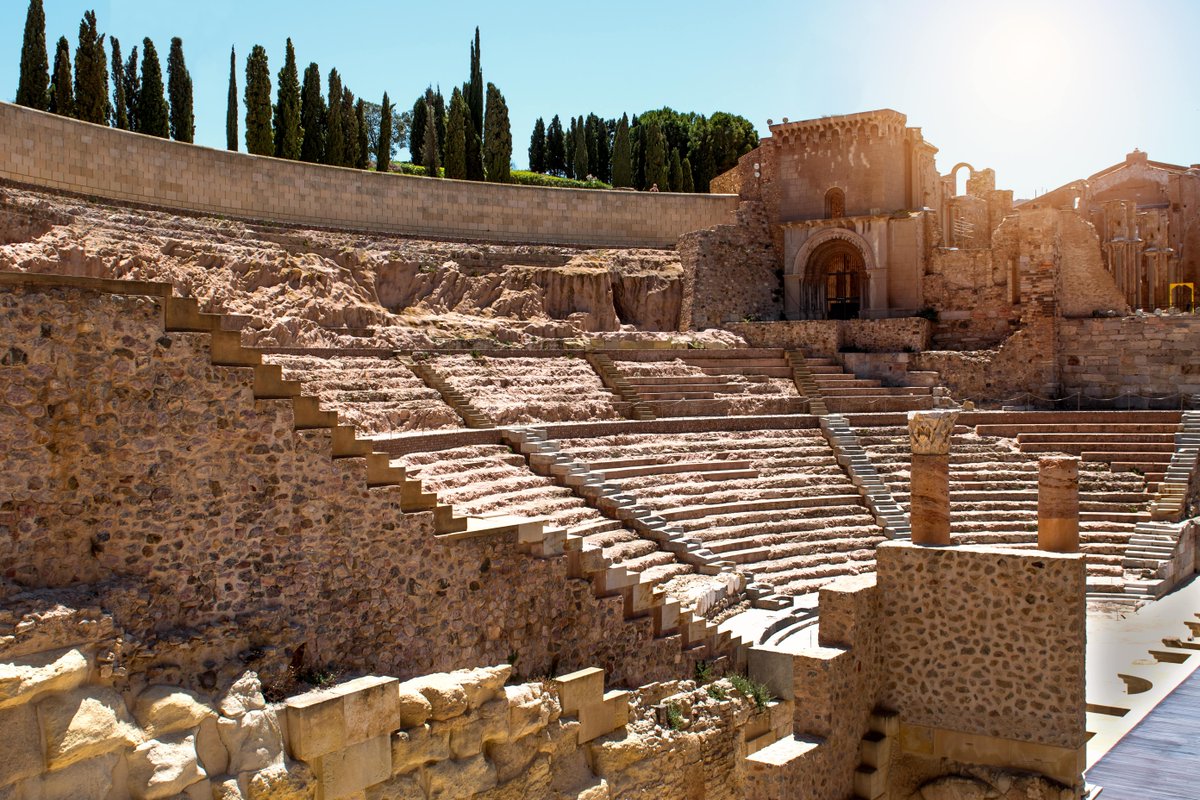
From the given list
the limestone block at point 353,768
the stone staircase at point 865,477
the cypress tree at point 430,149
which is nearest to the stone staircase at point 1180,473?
the stone staircase at point 865,477

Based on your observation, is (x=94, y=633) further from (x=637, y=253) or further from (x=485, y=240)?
(x=637, y=253)

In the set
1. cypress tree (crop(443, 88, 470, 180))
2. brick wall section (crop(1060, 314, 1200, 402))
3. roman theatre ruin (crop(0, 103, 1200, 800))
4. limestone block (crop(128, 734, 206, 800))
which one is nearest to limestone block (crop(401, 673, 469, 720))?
roman theatre ruin (crop(0, 103, 1200, 800))

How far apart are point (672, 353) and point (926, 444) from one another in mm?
12958

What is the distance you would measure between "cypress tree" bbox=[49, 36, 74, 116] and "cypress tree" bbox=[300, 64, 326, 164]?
6432 mm

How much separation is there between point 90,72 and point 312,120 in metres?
7.11

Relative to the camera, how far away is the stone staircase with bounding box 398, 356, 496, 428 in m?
18.6

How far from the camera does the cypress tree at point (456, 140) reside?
32062 millimetres

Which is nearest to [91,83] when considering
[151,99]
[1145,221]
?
[151,99]

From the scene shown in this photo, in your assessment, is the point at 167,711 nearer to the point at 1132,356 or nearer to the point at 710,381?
the point at 710,381

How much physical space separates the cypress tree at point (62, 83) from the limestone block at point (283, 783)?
2287 centimetres

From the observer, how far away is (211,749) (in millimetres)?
7031

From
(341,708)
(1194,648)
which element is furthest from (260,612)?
(1194,648)

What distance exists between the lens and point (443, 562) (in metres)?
9.53

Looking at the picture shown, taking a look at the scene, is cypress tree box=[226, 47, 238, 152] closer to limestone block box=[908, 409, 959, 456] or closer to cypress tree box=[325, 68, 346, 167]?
cypress tree box=[325, 68, 346, 167]
